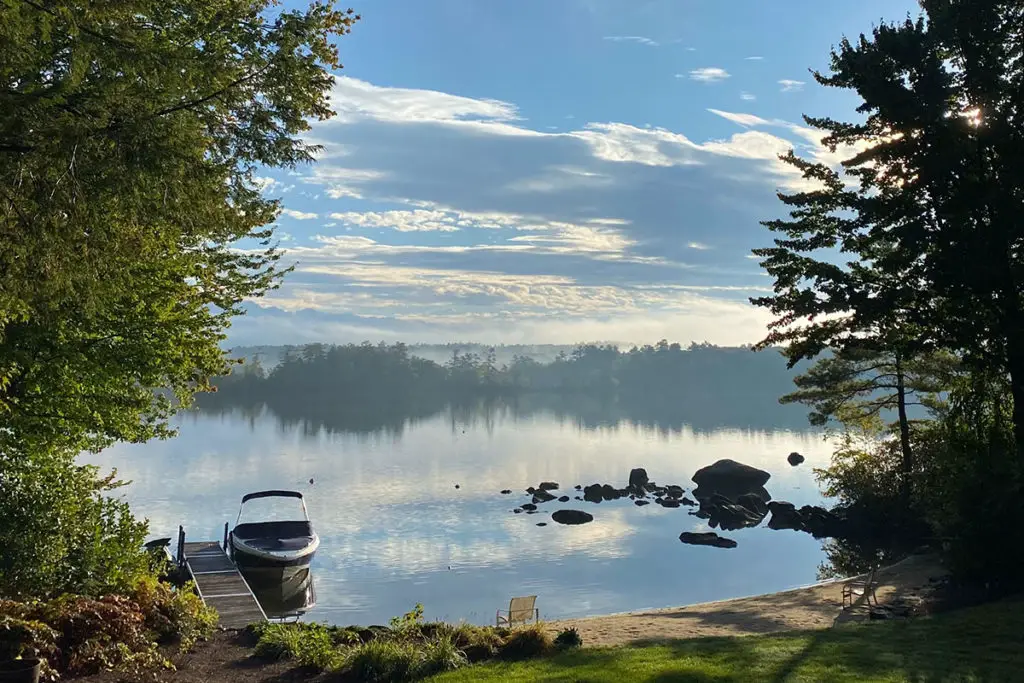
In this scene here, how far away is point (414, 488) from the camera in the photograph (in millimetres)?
65750

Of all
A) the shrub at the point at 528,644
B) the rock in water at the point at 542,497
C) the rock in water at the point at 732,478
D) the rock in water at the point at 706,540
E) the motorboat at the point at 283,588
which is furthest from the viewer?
the rock in water at the point at 732,478

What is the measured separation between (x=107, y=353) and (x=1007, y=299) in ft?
71.0

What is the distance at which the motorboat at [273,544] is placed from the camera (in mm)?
33656

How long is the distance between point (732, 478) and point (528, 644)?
5568 cm

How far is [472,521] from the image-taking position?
52.8 m

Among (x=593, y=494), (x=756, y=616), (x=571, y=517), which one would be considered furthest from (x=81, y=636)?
(x=593, y=494)

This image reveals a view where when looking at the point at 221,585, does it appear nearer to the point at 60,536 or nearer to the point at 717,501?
the point at 60,536

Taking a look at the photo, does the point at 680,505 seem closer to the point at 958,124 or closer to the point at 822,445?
the point at 958,124

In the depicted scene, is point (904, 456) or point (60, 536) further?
point (904, 456)

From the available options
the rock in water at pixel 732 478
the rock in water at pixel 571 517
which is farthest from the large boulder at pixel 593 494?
the rock in water at pixel 732 478

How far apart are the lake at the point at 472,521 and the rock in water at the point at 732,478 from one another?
2.63m

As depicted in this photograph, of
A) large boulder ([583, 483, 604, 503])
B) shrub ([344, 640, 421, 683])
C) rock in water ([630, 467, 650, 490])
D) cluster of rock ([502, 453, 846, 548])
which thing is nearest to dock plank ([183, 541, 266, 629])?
shrub ([344, 640, 421, 683])

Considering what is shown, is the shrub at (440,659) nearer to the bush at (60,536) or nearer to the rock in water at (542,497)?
the bush at (60,536)

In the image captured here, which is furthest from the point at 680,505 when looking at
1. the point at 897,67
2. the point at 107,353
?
the point at 107,353
